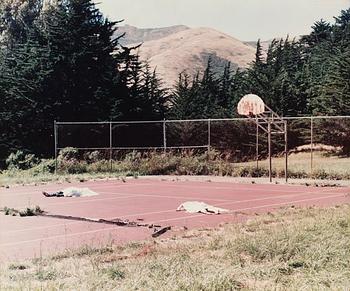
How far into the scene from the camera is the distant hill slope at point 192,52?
103812mm

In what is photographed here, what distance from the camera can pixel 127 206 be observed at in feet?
44.8

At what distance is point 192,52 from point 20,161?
8758cm

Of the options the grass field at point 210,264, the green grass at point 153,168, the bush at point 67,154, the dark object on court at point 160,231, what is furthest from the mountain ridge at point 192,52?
the grass field at point 210,264

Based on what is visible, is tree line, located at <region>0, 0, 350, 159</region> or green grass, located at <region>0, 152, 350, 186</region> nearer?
green grass, located at <region>0, 152, 350, 186</region>

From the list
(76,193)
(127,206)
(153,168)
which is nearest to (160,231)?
(127,206)

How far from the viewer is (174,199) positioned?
1510cm

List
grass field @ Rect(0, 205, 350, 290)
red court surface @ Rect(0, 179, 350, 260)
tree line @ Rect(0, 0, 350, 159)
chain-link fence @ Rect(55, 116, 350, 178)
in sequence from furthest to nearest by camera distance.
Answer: tree line @ Rect(0, 0, 350, 159) → chain-link fence @ Rect(55, 116, 350, 178) → red court surface @ Rect(0, 179, 350, 260) → grass field @ Rect(0, 205, 350, 290)

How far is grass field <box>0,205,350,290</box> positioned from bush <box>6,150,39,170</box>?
18833 millimetres

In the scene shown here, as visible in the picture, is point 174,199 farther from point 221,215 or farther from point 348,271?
point 348,271

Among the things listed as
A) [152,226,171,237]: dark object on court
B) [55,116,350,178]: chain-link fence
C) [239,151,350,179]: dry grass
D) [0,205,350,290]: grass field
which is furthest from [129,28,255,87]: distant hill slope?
[0,205,350,290]: grass field

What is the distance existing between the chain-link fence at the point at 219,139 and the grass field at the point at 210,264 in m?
17.2

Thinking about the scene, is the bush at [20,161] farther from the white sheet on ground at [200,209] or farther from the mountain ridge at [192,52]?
the mountain ridge at [192,52]

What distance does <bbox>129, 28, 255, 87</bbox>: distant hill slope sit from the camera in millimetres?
103812

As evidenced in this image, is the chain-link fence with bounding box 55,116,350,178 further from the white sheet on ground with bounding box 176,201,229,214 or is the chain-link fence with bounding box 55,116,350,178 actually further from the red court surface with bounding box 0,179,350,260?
the white sheet on ground with bounding box 176,201,229,214
